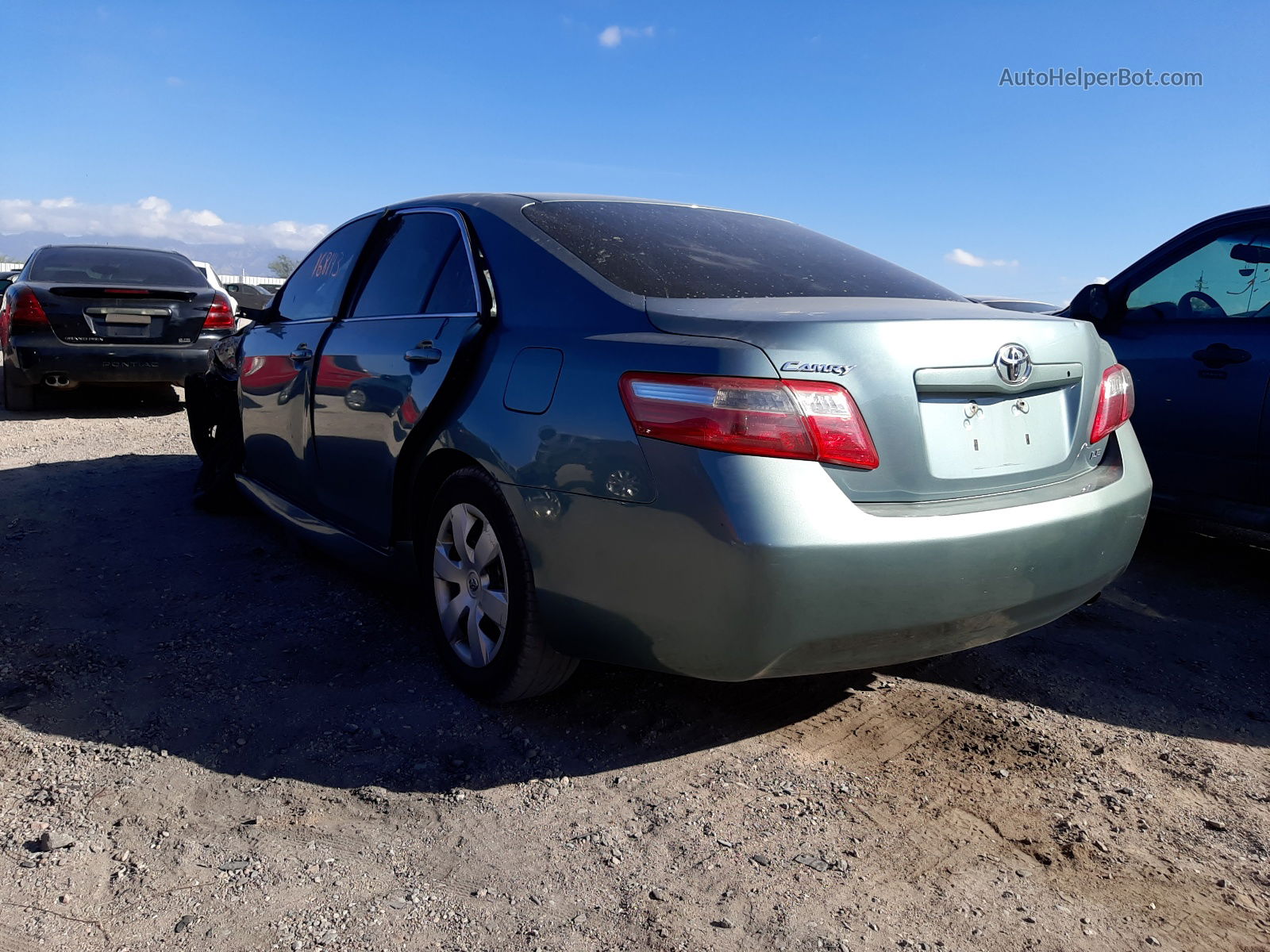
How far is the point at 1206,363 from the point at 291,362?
4.04 m

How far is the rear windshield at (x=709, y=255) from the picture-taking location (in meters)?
2.74

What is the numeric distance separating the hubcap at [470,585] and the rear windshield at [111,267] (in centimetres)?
720

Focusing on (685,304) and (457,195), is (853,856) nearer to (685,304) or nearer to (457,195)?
(685,304)

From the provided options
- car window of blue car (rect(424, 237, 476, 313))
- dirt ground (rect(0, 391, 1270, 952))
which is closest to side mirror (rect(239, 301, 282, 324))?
dirt ground (rect(0, 391, 1270, 952))

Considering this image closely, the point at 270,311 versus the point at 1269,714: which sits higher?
the point at 270,311

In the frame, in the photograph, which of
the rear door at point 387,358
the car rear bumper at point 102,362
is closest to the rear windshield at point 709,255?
the rear door at point 387,358

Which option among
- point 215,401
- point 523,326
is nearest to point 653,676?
point 523,326

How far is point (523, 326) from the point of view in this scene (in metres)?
2.79

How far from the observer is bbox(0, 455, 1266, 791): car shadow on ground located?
274 centimetres

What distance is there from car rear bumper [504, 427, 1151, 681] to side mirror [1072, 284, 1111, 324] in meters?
2.53

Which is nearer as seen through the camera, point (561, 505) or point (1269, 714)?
point (561, 505)

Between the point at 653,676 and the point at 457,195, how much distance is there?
1808 mm

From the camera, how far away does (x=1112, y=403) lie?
2.87 m

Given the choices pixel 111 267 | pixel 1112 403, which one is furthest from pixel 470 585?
pixel 111 267
